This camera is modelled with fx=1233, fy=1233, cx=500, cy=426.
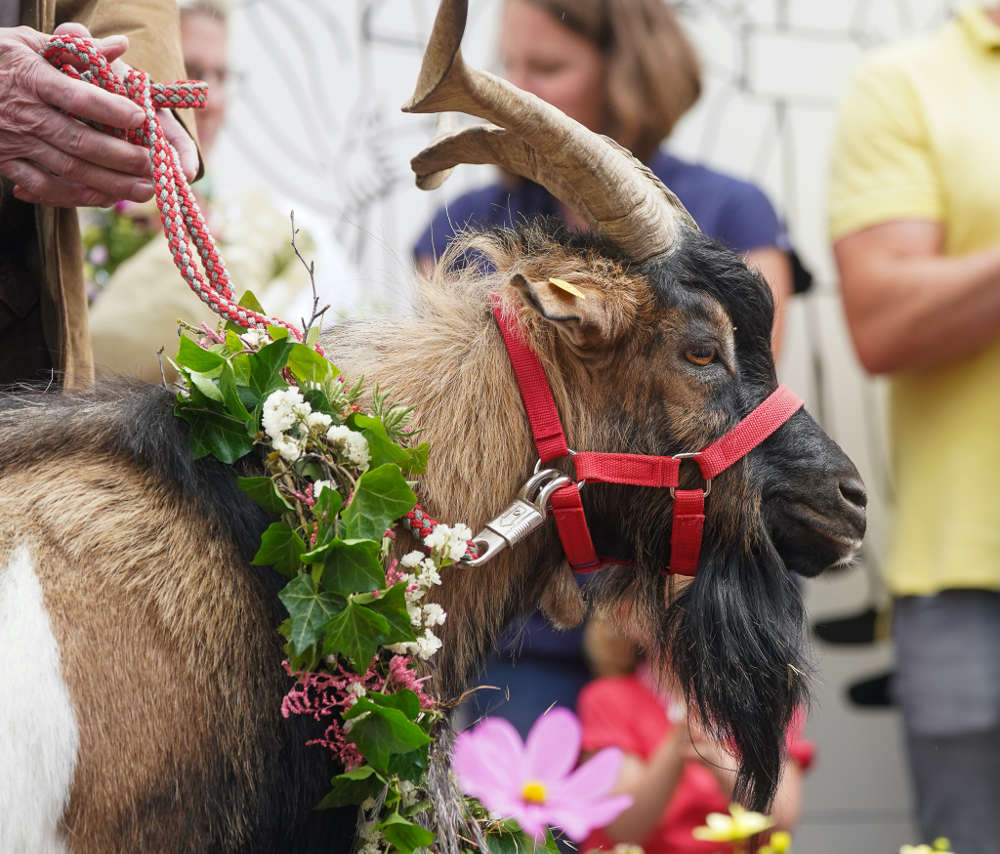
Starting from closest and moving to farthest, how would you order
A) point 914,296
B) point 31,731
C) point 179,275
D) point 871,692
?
point 31,731 → point 179,275 → point 914,296 → point 871,692

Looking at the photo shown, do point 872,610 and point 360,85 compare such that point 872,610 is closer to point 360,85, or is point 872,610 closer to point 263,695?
point 360,85

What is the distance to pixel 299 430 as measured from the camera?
2.11m

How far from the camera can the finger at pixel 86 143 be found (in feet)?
7.44

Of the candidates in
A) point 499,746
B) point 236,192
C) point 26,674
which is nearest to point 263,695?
point 26,674

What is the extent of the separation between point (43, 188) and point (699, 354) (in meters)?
1.31

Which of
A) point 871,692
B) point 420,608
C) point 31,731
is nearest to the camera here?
point 31,731

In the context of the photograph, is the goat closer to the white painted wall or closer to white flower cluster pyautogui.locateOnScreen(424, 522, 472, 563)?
white flower cluster pyautogui.locateOnScreen(424, 522, 472, 563)

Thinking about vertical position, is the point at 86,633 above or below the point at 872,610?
above

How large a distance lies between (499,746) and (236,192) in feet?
9.48

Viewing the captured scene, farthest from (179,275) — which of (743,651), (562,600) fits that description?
(743,651)

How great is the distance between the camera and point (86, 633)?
6.37ft

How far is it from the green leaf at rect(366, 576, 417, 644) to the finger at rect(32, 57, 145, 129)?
39.4 inches

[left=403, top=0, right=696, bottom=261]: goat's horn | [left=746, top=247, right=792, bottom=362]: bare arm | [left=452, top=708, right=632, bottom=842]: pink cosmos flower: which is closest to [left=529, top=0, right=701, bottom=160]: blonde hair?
[left=746, top=247, right=792, bottom=362]: bare arm

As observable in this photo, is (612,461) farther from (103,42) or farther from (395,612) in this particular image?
(103,42)
